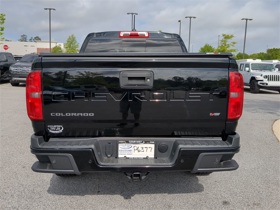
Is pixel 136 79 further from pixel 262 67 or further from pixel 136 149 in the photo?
pixel 262 67

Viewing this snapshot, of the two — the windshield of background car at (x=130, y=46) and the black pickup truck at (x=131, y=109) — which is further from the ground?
the windshield of background car at (x=130, y=46)

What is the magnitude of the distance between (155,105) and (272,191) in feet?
6.98

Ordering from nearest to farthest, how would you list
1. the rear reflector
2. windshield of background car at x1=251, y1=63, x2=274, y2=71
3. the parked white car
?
1. the rear reflector
2. the parked white car
3. windshield of background car at x1=251, y1=63, x2=274, y2=71

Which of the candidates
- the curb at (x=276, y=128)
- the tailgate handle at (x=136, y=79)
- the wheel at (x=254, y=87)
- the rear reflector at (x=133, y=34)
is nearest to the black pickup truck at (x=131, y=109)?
the tailgate handle at (x=136, y=79)

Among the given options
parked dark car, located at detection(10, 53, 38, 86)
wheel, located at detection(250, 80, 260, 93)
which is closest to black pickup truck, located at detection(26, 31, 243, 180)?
parked dark car, located at detection(10, 53, 38, 86)

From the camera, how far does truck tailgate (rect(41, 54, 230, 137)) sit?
2688 millimetres

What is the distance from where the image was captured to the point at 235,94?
2.77 meters

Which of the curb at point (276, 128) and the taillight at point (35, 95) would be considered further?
the curb at point (276, 128)

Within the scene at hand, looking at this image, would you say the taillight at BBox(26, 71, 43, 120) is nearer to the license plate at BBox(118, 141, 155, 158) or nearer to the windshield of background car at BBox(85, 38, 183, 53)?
the license plate at BBox(118, 141, 155, 158)

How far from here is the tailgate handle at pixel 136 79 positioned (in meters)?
2.69

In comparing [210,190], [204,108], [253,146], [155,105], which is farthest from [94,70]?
[253,146]

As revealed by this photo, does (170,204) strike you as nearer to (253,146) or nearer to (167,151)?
(167,151)

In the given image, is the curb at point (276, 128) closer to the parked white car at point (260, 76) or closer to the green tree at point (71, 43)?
the parked white car at point (260, 76)

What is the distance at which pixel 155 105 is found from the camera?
2.72 meters
